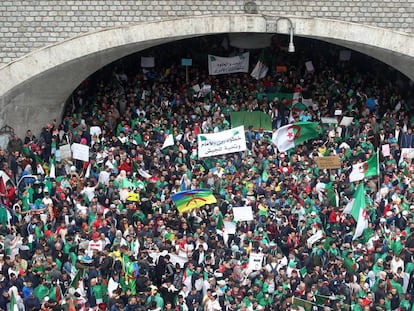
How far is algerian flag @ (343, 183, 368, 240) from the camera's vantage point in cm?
2395

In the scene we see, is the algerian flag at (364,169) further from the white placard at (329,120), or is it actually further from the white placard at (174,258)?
the white placard at (174,258)

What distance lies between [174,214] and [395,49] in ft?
21.8

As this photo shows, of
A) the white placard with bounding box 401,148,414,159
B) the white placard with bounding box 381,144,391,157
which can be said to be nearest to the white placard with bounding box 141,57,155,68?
the white placard with bounding box 381,144,391,157

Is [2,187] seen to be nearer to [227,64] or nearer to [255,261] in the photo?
[255,261]

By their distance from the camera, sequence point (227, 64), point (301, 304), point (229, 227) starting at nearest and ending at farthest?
point (301, 304)
point (229, 227)
point (227, 64)

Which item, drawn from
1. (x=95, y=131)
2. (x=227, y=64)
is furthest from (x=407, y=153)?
(x=95, y=131)

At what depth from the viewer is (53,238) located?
23.2 m

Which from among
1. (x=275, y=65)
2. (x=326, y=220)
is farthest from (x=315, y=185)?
(x=275, y=65)

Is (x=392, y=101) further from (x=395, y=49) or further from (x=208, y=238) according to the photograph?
(x=208, y=238)

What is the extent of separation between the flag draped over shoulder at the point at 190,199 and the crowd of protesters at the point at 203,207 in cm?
16

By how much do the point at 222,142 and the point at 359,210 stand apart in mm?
4330

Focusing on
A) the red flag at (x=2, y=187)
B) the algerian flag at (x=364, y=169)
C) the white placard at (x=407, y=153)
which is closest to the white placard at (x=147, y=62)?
the red flag at (x=2, y=187)

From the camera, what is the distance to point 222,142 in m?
27.1

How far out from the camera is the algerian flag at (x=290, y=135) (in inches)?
1085
